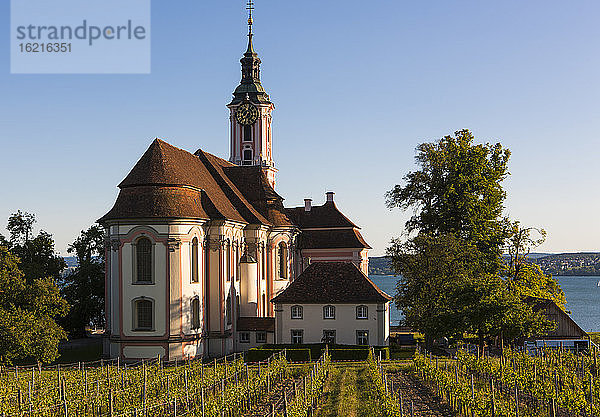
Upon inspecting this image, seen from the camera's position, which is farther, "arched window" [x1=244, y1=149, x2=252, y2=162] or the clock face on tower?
the clock face on tower

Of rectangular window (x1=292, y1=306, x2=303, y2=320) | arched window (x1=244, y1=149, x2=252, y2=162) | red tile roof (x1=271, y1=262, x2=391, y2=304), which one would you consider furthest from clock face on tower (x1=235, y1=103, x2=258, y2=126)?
rectangular window (x1=292, y1=306, x2=303, y2=320)

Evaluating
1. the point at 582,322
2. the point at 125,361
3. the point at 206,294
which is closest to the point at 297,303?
the point at 206,294

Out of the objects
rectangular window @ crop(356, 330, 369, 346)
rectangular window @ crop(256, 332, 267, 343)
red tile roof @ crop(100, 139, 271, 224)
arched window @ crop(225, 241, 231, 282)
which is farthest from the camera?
rectangular window @ crop(256, 332, 267, 343)

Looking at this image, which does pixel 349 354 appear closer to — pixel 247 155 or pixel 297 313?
pixel 297 313

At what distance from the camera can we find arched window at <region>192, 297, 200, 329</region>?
47406mm

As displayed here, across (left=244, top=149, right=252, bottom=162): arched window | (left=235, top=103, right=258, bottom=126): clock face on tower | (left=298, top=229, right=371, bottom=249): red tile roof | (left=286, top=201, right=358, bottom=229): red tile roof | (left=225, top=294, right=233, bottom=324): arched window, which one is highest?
(left=235, top=103, right=258, bottom=126): clock face on tower

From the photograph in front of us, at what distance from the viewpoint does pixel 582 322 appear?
112m

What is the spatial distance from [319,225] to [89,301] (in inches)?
932

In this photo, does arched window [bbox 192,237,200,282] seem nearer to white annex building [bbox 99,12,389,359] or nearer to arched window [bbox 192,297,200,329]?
white annex building [bbox 99,12,389,359]

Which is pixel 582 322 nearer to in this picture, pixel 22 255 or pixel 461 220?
pixel 461 220

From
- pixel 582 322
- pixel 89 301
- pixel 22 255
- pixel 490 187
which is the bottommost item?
pixel 582 322

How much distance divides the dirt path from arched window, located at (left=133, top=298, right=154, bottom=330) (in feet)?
53.0

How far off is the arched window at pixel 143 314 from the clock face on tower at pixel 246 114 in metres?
32.0

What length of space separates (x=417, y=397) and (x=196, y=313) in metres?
21.0
